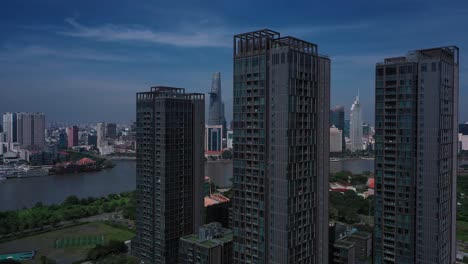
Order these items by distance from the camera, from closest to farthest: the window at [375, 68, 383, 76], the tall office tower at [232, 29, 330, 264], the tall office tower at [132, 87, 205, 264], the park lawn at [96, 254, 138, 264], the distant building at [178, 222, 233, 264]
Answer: the tall office tower at [232, 29, 330, 264] < the window at [375, 68, 383, 76] < the distant building at [178, 222, 233, 264] < the park lawn at [96, 254, 138, 264] < the tall office tower at [132, 87, 205, 264]

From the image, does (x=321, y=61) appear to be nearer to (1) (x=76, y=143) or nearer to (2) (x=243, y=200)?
(2) (x=243, y=200)

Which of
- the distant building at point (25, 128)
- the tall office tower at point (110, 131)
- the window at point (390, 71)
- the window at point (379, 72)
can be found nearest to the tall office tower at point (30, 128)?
the distant building at point (25, 128)

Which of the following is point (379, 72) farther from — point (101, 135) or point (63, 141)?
point (63, 141)

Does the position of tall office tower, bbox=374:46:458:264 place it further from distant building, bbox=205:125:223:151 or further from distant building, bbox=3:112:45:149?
distant building, bbox=3:112:45:149

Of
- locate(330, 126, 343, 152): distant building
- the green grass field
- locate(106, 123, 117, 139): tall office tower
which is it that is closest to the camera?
the green grass field

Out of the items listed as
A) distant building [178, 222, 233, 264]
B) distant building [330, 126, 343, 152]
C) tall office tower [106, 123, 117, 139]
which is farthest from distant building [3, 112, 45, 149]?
distant building [178, 222, 233, 264]

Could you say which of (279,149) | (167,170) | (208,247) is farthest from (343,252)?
(167,170)

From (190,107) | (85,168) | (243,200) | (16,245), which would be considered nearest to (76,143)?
(85,168)
